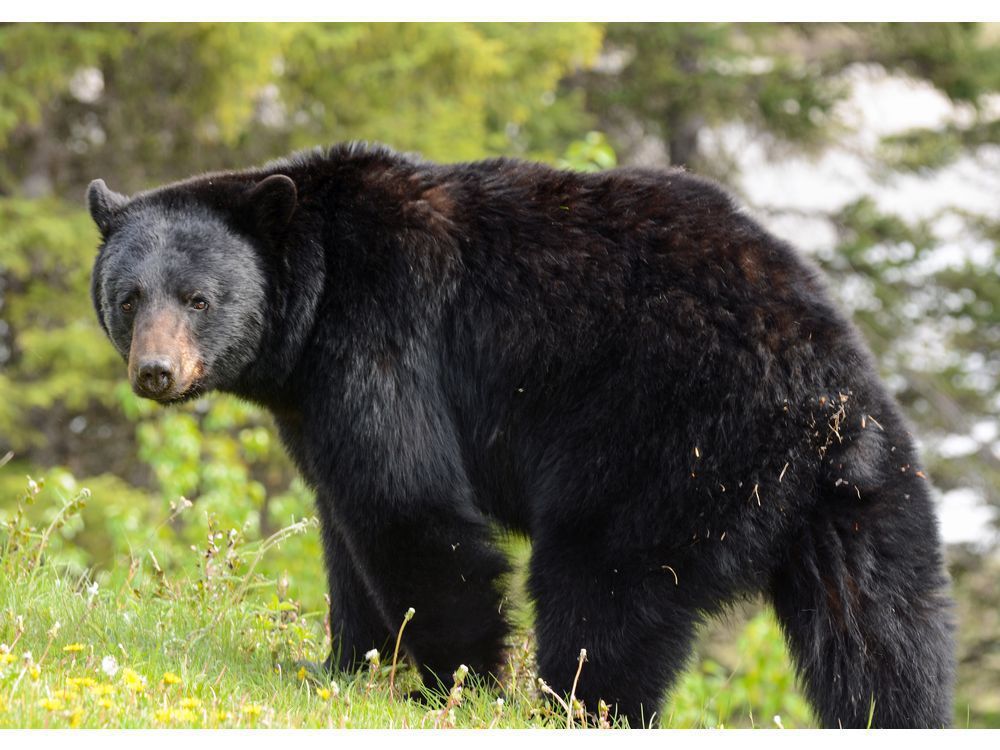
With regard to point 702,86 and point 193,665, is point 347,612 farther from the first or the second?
point 702,86

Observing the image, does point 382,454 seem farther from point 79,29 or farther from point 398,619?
point 79,29

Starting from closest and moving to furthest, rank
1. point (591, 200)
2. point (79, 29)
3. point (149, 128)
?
point (591, 200) < point (79, 29) < point (149, 128)

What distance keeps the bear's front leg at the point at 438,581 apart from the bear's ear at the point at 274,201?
3.88 ft

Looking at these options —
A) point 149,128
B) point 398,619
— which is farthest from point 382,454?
point 149,128

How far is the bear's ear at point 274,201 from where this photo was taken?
4.56m

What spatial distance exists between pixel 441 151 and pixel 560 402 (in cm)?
761

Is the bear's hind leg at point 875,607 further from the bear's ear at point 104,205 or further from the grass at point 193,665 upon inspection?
the bear's ear at point 104,205

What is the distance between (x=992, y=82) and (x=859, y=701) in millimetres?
12422

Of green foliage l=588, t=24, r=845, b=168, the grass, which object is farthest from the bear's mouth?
green foliage l=588, t=24, r=845, b=168

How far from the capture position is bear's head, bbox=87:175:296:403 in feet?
14.7

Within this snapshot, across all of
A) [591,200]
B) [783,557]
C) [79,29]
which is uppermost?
[79,29]

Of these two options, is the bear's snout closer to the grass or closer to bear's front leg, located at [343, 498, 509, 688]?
the grass

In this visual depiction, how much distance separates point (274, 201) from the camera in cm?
463

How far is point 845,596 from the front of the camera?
3.95 metres
